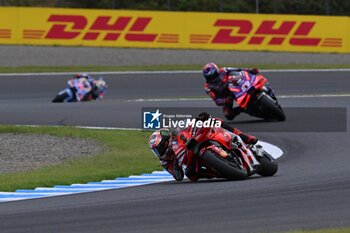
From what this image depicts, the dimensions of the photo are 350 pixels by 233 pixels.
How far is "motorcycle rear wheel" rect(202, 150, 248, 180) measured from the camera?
12.0 meters

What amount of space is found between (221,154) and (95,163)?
3.96 metres

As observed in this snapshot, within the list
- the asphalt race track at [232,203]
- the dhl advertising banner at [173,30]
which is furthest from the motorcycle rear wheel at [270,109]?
the dhl advertising banner at [173,30]

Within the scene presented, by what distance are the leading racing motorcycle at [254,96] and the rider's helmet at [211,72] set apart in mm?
382

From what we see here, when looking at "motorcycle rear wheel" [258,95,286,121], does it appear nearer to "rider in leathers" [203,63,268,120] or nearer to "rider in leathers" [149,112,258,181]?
"rider in leathers" [203,63,268,120]

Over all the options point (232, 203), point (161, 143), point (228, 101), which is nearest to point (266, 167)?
point (161, 143)

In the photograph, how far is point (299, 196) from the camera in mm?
10203

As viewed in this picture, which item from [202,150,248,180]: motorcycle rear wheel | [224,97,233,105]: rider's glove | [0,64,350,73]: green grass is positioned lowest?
[202,150,248,180]: motorcycle rear wheel

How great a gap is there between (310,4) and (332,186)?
86.6ft

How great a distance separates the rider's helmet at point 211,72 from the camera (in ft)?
64.7

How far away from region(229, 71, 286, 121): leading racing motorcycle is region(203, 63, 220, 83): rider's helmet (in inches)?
15.0

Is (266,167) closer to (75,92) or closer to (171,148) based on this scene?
(171,148)

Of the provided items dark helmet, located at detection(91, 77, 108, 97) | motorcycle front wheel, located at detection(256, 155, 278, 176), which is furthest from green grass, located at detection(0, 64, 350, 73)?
motorcycle front wheel, located at detection(256, 155, 278, 176)

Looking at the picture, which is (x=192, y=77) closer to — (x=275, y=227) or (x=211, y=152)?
(x=211, y=152)

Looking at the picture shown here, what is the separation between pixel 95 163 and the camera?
1554 cm
